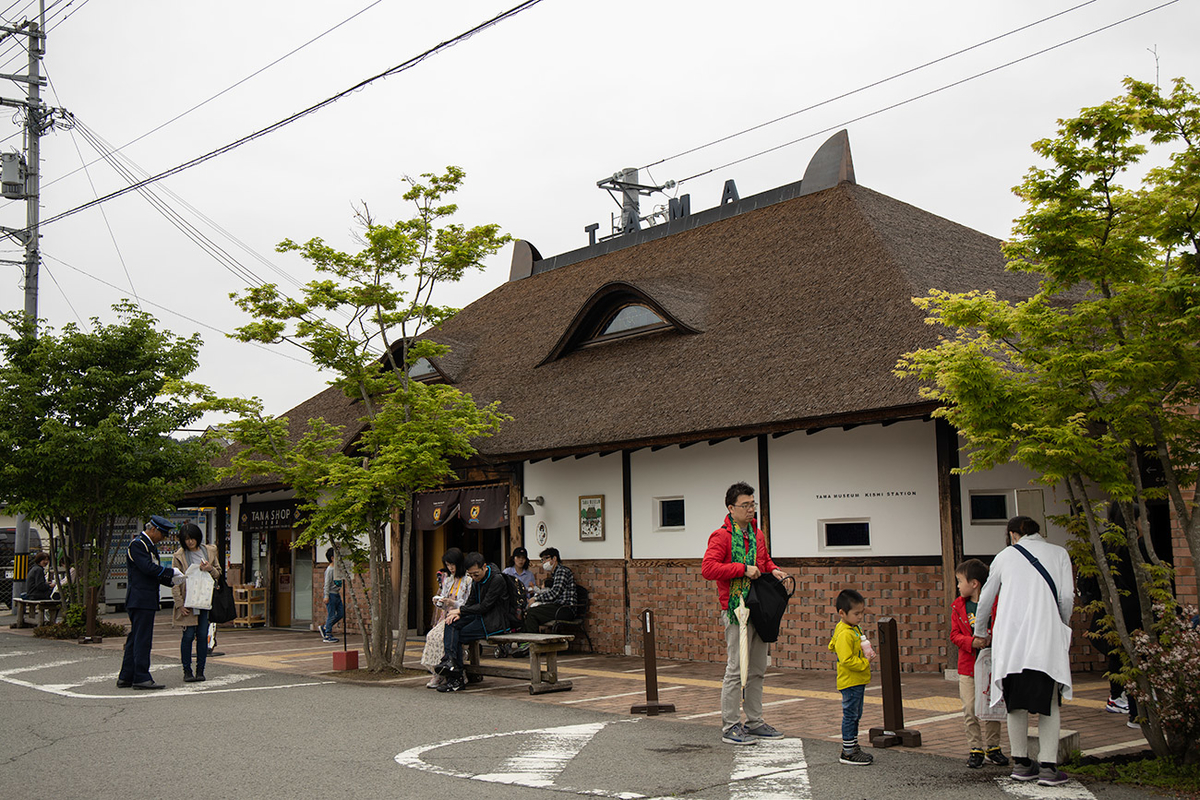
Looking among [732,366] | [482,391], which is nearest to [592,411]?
[732,366]

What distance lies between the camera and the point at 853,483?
12.2 metres

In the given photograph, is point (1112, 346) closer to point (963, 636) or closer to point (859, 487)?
point (963, 636)

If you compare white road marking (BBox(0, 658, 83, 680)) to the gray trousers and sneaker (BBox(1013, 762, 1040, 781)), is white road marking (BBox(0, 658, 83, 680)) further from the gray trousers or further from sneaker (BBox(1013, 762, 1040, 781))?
sneaker (BBox(1013, 762, 1040, 781))

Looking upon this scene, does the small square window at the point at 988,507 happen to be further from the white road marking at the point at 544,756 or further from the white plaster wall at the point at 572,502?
the white plaster wall at the point at 572,502

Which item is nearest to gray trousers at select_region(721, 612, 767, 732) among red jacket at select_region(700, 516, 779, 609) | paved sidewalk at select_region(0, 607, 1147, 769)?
red jacket at select_region(700, 516, 779, 609)

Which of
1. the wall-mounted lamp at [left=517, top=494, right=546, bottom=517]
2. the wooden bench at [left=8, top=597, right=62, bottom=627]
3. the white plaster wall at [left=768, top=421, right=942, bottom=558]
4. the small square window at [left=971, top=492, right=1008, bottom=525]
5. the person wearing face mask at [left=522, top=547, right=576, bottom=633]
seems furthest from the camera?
the wooden bench at [left=8, top=597, right=62, bottom=627]

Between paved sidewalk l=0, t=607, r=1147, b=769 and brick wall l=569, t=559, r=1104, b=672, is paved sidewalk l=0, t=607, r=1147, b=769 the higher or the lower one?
the lower one

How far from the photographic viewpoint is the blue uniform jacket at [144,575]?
1166 centimetres

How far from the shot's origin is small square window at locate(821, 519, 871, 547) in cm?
1209

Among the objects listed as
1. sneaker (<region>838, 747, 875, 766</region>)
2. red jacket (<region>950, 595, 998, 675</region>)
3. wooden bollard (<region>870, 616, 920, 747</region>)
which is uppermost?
red jacket (<region>950, 595, 998, 675</region>)

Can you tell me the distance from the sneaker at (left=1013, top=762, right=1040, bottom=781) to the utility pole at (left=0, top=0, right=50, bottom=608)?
22.4m

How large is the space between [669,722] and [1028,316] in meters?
4.48

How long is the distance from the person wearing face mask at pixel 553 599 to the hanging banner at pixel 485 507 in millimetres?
1465

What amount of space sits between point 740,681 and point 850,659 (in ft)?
3.53
